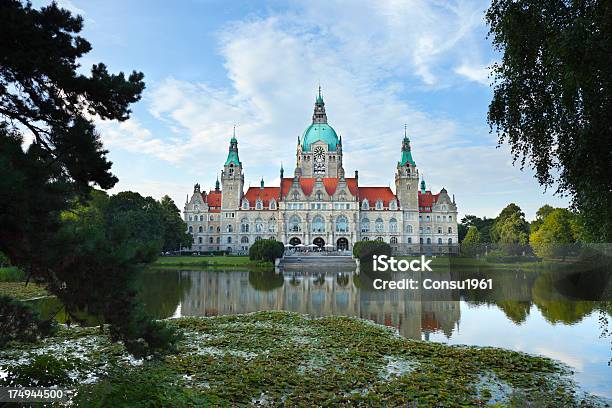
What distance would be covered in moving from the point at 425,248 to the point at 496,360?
62.9m

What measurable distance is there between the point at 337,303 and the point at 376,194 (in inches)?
2133

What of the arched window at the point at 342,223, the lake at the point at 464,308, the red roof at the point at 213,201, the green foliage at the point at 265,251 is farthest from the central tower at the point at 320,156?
the lake at the point at 464,308

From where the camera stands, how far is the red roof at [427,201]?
2940 inches

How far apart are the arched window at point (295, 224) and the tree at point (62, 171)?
62522 millimetres

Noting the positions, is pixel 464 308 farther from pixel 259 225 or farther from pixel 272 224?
pixel 259 225

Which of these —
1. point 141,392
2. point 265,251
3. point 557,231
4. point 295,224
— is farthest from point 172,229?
point 141,392

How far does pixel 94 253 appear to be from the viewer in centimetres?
446

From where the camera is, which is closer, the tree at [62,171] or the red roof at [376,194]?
the tree at [62,171]

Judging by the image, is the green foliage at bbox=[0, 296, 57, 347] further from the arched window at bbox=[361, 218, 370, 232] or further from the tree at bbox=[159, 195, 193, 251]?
the arched window at bbox=[361, 218, 370, 232]

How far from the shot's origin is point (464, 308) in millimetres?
19109

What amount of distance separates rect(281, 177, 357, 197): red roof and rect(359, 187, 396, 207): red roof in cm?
235

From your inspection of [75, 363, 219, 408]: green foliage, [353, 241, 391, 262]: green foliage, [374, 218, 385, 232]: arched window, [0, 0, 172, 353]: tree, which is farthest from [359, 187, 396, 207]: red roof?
[0, 0, 172, 353]: tree

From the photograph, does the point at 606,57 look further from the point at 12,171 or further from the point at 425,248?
the point at 425,248

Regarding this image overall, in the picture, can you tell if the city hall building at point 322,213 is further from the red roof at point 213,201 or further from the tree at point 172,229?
the tree at point 172,229
